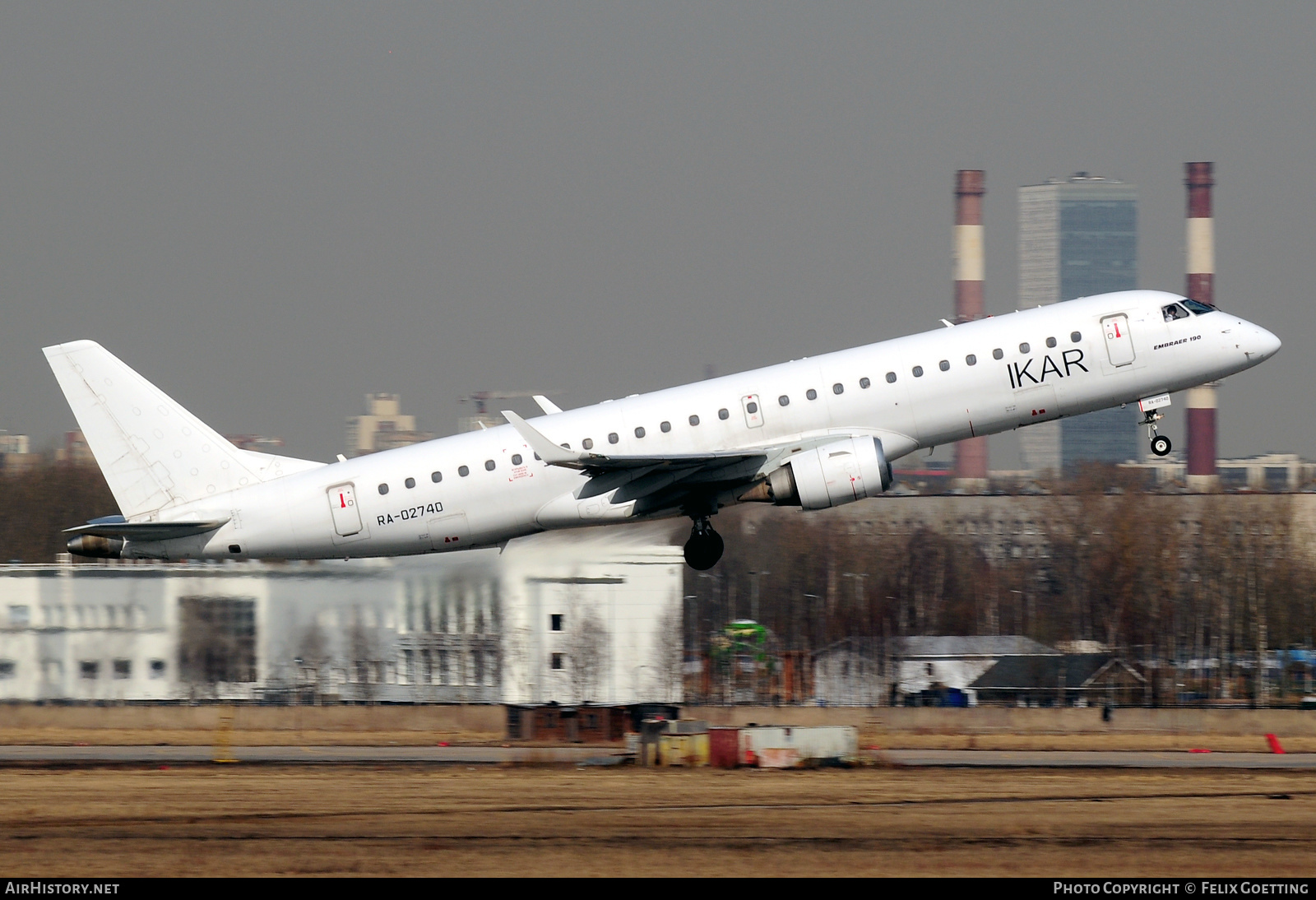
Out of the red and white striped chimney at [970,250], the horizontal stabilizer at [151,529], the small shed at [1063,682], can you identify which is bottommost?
the small shed at [1063,682]

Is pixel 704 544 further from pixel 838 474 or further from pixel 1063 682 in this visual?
pixel 1063 682

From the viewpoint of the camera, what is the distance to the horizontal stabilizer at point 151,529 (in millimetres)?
35188

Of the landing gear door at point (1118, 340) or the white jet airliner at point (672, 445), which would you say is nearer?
the white jet airliner at point (672, 445)

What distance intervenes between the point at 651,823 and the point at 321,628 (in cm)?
2086

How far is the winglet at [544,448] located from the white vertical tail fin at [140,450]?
7339 mm

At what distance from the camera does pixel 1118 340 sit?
1339 inches

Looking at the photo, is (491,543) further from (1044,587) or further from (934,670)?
(1044,587)

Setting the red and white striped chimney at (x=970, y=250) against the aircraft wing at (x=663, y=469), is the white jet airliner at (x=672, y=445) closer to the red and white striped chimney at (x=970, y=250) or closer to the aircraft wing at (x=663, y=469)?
the aircraft wing at (x=663, y=469)

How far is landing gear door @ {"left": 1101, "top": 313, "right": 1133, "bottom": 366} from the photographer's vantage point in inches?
1337

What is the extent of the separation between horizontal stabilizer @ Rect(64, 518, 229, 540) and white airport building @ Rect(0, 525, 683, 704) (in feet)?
34.2

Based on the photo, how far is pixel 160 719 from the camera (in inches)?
2024

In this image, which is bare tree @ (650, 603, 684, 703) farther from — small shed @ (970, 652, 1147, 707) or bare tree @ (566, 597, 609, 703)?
small shed @ (970, 652, 1147, 707)

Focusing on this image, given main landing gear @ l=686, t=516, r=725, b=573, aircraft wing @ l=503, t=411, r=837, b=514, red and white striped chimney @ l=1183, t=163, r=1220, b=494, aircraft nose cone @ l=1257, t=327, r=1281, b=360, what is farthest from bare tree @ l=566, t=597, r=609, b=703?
red and white striped chimney @ l=1183, t=163, r=1220, b=494

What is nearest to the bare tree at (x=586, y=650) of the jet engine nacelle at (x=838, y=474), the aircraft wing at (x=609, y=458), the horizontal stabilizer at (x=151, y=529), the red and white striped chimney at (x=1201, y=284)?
the horizontal stabilizer at (x=151, y=529)
